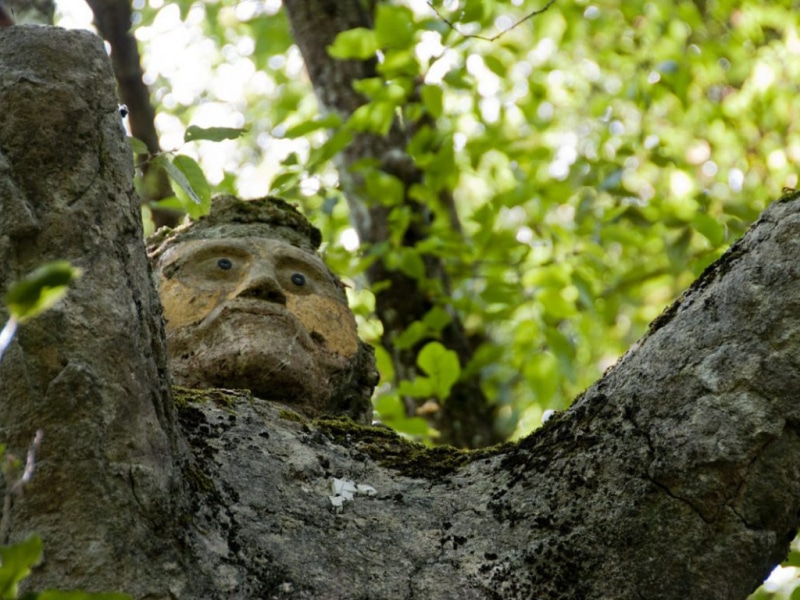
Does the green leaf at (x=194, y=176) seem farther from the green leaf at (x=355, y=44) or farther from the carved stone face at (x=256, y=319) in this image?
the green leaf at (x=355, y=44)

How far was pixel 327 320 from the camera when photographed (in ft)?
12.2

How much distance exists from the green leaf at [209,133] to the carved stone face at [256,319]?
69cm

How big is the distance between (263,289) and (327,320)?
0.30 meters

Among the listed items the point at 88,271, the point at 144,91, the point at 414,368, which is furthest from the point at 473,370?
the point at 88,271

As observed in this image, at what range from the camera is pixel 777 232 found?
7.54ft

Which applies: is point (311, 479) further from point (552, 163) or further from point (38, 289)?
point (552, 163)

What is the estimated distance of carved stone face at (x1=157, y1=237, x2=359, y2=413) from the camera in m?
3.34

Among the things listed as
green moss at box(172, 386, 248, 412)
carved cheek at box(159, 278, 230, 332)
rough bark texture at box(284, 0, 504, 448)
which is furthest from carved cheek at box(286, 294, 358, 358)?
rough bark texture at box(284, 0, 504, 448)

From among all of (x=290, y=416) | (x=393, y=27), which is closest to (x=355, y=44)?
(x=393, y=27)

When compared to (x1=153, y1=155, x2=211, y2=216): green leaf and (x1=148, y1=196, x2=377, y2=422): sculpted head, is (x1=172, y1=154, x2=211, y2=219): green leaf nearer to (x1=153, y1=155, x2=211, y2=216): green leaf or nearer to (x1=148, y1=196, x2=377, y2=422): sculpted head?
(x1=153, y1=155, x2=211, y2=216): green leaf

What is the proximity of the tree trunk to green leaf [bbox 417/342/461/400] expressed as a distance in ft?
7.23

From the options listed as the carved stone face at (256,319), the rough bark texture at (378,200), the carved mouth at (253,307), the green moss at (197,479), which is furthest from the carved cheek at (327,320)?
the rough bark texture at (378,200)

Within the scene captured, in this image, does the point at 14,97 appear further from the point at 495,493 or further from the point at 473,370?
the point at 473,370

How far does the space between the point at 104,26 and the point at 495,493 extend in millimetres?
4076
